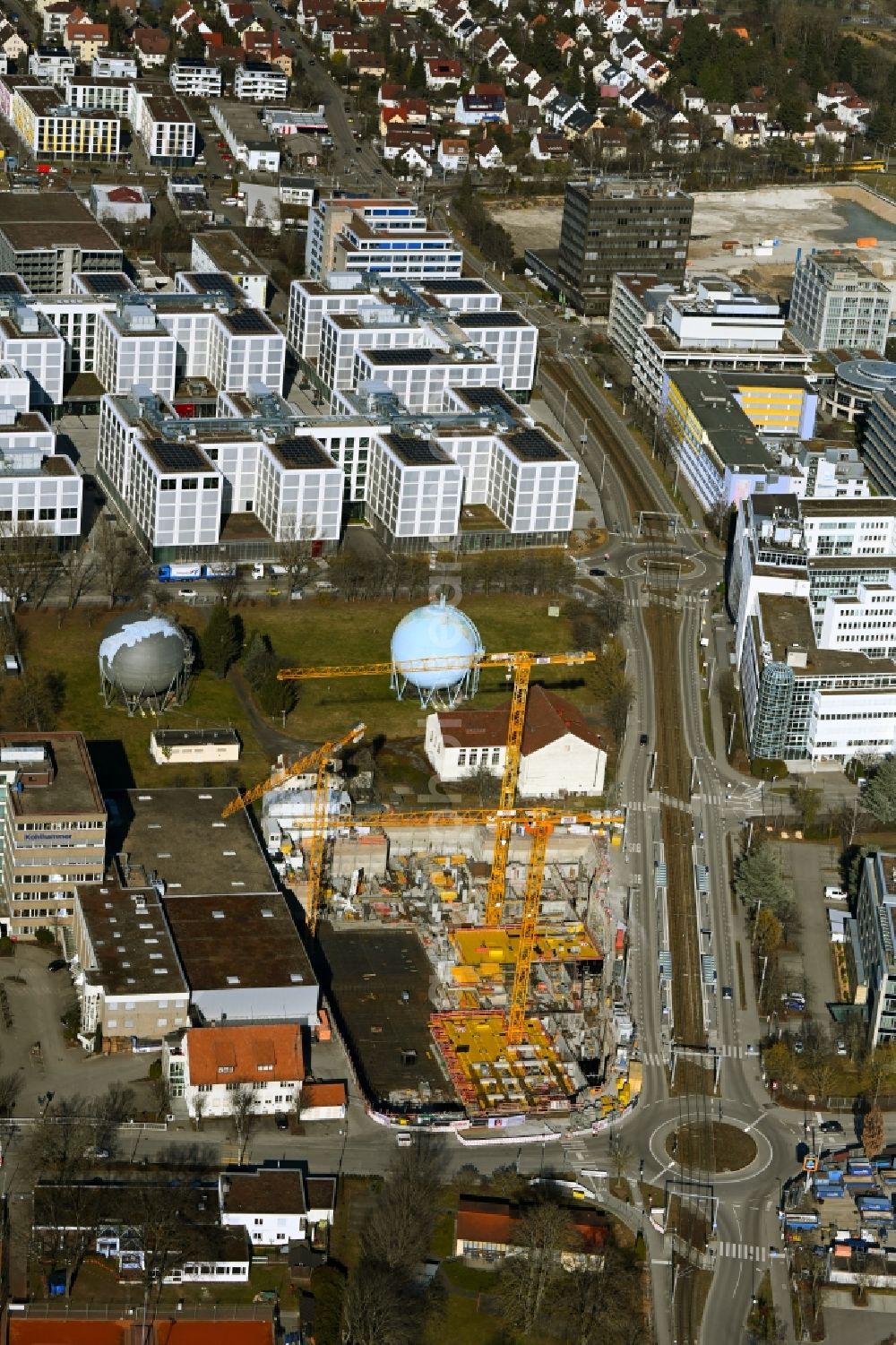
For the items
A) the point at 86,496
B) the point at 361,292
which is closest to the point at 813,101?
the point at 361,292

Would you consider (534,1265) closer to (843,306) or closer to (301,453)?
(301,453)

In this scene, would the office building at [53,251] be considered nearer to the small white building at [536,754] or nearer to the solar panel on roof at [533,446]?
the solar panel on roof at [533,446]

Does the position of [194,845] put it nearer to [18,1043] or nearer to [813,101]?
[18,1043]

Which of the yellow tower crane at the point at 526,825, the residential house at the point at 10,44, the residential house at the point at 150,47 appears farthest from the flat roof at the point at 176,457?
the residential house at the point at 150,47

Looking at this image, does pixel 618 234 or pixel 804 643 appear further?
pixel 618 234

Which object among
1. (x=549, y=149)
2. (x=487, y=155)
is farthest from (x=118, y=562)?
(x=549, y=149)

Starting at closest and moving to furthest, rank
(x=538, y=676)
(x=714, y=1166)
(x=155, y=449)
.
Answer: (x=714, y=1166)
(x=538, y=676)
(x=155, y=449)

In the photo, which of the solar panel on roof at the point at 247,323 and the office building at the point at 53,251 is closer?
the solar panel on roof at the point at 247,323
